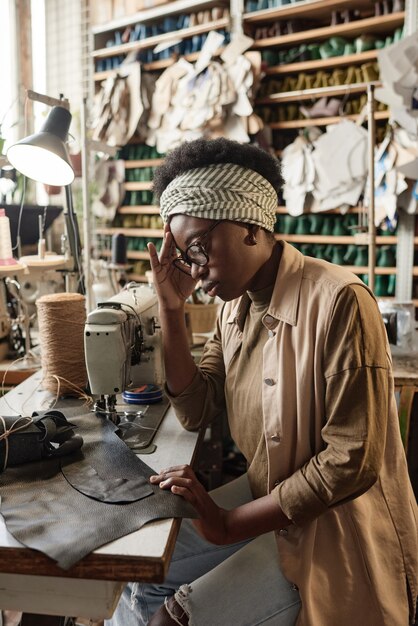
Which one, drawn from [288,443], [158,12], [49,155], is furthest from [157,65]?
[288,443]

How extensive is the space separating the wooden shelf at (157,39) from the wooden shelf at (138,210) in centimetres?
128

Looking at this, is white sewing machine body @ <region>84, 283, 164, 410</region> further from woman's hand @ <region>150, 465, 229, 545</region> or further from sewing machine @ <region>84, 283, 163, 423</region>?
woman's hand @ <region>150, 465, 229, 545</region>

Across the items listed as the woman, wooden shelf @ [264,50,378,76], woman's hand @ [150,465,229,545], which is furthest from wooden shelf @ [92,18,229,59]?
woman's hand @ [150,465,229,545]

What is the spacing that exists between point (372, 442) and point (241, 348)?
1.51ft

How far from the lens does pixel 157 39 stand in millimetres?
4676

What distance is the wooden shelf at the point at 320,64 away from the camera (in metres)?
3.85

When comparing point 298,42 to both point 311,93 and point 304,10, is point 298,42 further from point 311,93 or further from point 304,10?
point 311,93

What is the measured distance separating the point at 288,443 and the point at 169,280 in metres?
0.60

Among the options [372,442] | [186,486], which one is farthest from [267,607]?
[372,442]

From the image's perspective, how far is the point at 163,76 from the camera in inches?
179

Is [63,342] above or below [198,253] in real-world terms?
below

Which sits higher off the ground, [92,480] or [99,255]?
[99,255]

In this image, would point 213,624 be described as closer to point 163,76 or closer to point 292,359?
point 292,359

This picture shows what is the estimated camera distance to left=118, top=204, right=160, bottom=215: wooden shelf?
487 centimetres
